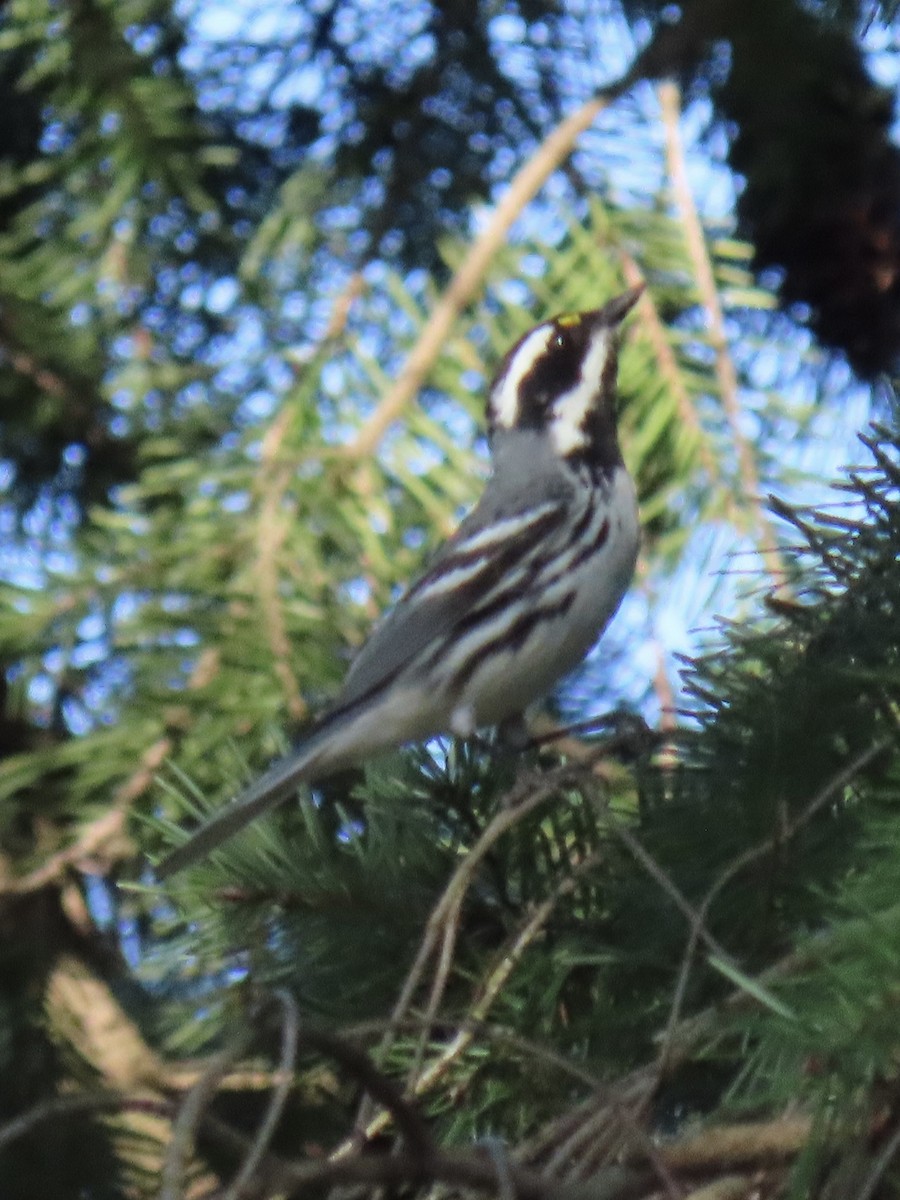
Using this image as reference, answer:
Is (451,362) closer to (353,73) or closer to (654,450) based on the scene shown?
(654,450)

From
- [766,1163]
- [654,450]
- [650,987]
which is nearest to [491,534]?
[654,450]

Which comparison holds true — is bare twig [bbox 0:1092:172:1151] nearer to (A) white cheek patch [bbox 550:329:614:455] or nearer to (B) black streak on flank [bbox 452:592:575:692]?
(B) black streak on flank [bbox 452:592:575:692]

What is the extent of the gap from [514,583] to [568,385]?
11.2 inches

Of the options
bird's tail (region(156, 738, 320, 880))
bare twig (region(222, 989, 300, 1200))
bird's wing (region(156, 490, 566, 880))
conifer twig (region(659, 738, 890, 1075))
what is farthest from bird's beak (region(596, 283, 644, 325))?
bare twig (region(222, 989, 300, 1200))

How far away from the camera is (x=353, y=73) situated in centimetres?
200

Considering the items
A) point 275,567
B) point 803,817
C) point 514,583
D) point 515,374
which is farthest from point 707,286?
point 803,817

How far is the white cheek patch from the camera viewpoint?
209 centimetres

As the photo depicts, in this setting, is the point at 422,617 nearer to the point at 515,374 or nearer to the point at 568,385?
the point at 515,374

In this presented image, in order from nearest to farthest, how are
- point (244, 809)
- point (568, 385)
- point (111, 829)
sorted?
point (244, 809)
point (111, 829)
point (568, 385)

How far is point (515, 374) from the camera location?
188 cm

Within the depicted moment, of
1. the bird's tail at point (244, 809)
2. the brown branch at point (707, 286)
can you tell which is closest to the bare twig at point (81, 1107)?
the bird's tail at point (244, 809)

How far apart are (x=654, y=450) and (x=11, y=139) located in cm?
73

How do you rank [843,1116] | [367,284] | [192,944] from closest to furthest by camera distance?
[843,1116], [192,944], [367,284]

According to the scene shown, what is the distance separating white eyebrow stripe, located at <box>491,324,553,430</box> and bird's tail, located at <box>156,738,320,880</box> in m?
0.44
